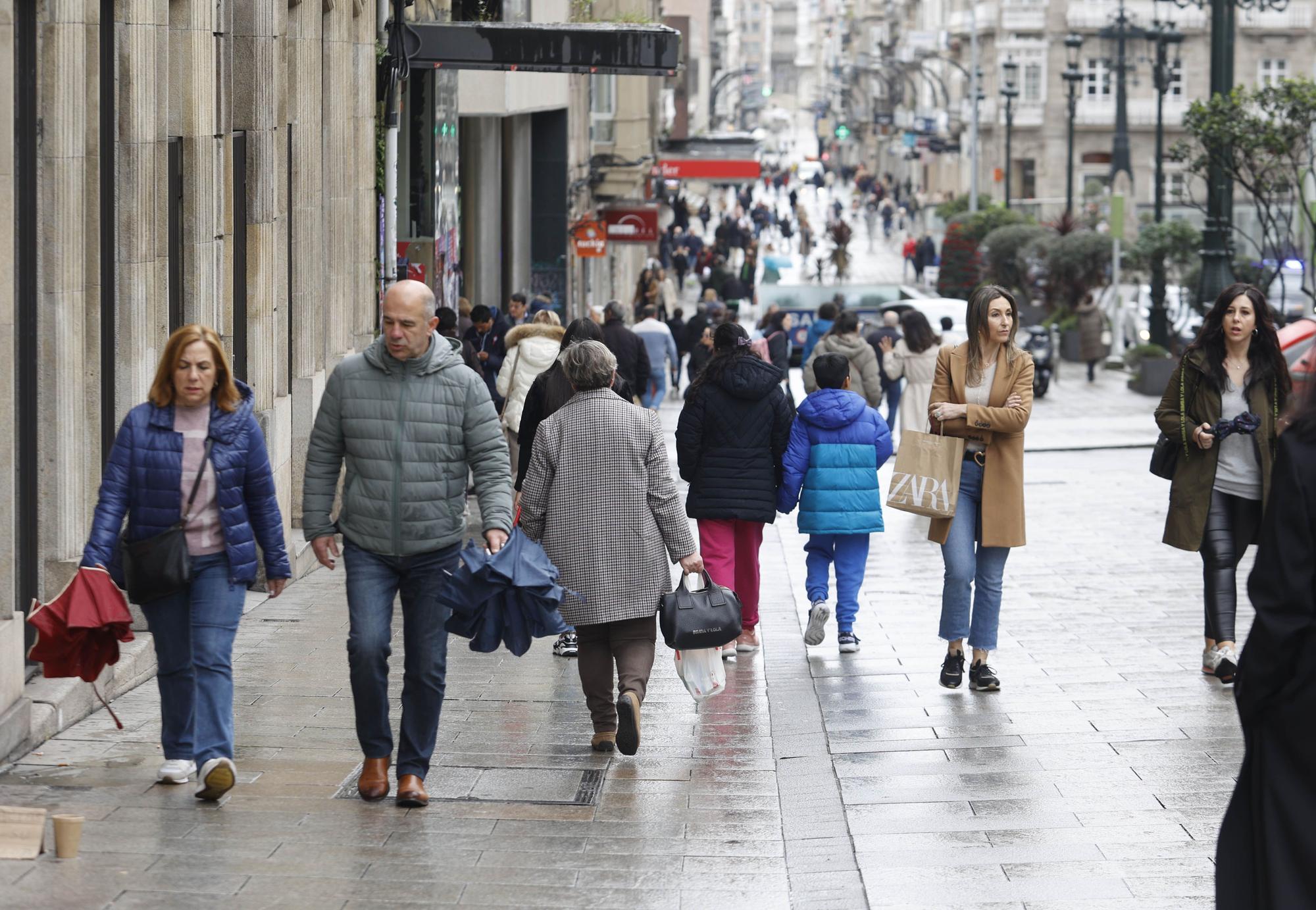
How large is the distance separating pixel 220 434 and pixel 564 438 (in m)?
1.51

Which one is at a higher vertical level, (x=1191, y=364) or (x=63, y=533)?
(x=1191, y=364)

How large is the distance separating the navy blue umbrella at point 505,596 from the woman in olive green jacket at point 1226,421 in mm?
3362

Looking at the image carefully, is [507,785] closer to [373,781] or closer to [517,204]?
[373,781]

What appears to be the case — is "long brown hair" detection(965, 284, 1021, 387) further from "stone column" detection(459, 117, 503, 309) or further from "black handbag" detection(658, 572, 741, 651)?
"stone column" detection(459, 117, 503, 309)

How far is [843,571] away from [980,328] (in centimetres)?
188

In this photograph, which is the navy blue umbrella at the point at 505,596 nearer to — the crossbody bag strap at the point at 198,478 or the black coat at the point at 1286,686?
the crossbody bag strap at the point at 198,478

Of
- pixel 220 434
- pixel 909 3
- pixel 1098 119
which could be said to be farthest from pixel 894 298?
pixel 909 3

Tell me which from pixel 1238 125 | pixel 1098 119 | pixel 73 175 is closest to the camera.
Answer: pixel 73 175

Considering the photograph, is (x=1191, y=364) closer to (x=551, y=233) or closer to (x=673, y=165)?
(x=551, y=233)

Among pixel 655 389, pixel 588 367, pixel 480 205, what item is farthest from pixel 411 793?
pixel 480 205

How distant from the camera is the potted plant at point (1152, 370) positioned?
32.6 metres

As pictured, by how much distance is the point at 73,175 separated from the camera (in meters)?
8.75

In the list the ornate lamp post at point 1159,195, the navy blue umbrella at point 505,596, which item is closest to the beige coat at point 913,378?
the navy blue umbrella at point 505,596

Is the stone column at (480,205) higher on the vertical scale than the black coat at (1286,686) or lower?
higher
